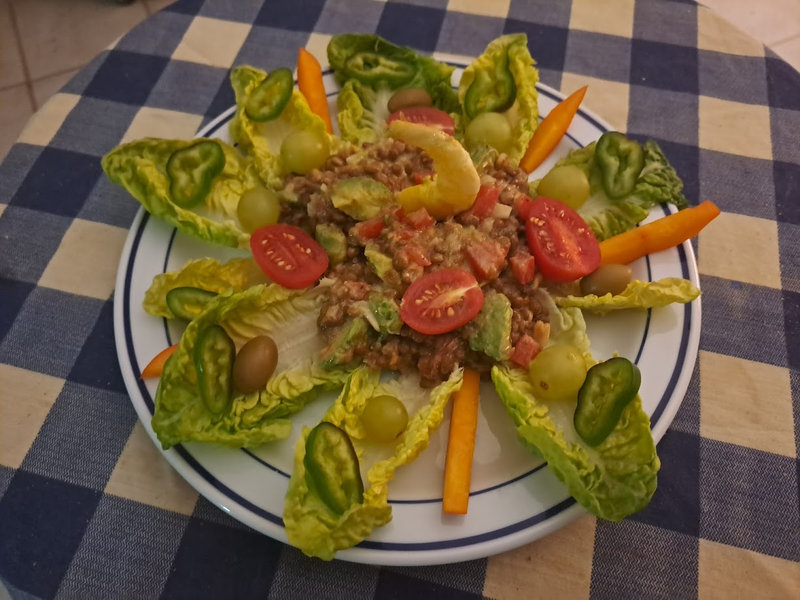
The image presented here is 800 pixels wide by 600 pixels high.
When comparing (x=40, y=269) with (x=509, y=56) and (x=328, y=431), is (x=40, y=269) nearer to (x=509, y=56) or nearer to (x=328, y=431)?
(x=328, y=431)

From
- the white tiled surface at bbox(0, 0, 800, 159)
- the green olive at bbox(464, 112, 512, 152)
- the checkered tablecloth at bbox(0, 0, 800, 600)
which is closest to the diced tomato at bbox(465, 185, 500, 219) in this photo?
the green olive at bbox(464, 112, 512, 152)

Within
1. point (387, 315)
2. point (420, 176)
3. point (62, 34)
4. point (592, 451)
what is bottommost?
point (62, 34)

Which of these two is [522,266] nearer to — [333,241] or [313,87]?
[333,241]

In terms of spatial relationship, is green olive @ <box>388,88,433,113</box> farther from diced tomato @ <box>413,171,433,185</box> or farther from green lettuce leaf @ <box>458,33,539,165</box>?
diced tomato @ <box>413,171,433,185</box>

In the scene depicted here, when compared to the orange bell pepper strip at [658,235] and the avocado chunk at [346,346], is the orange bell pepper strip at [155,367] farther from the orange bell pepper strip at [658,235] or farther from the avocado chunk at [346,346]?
the orange bell pepper strip at [658,235]

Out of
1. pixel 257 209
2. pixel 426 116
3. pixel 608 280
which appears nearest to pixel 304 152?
pixel 257 209
